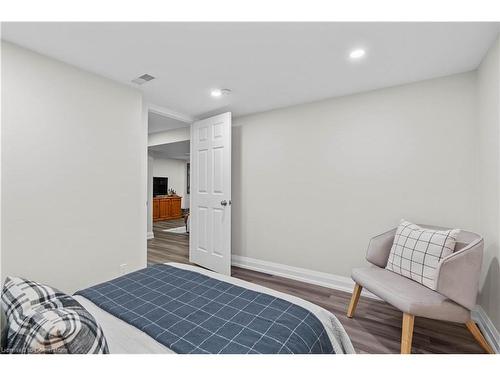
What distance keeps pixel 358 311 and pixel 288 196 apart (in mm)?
1496

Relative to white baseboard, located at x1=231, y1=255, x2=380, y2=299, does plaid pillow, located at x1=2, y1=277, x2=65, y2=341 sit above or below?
above

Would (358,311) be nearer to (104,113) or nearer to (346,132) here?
(346,132)

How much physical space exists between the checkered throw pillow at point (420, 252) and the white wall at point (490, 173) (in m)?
0.31

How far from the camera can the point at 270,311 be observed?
1218 millimetres

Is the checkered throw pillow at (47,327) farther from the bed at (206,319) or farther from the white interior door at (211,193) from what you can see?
the white interior door at (211,193)

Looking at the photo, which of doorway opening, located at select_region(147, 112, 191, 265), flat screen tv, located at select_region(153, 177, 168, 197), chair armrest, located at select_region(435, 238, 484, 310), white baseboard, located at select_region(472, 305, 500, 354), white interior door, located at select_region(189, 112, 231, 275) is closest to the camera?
chair armrest, located at select_region(435, 238, 484, 310)

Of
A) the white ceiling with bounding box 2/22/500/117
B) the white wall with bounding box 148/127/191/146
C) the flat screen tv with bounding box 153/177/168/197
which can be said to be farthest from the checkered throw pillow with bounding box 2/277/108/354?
the flat screen tv with bounding box 153/177/168/197

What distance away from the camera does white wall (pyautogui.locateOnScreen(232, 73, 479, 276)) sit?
226 centimetres

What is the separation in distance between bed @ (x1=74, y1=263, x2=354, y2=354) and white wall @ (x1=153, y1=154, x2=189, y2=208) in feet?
26.5

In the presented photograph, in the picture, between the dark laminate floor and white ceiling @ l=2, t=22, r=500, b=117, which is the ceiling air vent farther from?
the dark laminate floor

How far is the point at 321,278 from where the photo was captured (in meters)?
2.94

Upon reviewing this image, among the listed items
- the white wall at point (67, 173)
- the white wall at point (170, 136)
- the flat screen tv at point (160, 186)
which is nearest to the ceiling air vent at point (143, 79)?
the white wall at point (67, 173)

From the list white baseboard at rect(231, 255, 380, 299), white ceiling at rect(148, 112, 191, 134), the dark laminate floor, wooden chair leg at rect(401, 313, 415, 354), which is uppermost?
white ceiling at rect(148, 112, 191, 134)
